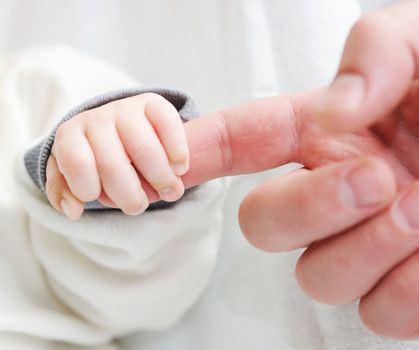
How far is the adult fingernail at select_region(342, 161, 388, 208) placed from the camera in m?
0.35

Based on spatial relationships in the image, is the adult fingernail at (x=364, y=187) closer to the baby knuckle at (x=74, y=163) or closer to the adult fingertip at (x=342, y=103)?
the adult fingertip at (x=342, y=103)

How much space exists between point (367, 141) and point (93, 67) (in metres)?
0.42

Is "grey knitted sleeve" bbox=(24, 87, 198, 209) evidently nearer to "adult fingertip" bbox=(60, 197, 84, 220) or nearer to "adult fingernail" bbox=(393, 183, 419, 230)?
"adult fingertip" bbox=(60, 197, 84, 220)

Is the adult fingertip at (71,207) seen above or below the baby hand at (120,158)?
below

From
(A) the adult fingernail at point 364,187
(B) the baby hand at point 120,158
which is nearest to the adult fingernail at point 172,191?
(B) the baby hand at point 120,158

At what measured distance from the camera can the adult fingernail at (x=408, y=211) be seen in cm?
37

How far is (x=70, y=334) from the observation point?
0.61 meters

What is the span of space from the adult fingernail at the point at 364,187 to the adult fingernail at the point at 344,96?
1.5 inches

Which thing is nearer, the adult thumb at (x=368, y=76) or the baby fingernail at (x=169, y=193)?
the adult thumb at (x=368, y=76)

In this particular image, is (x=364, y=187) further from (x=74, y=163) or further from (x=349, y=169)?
(x=74, y=163)

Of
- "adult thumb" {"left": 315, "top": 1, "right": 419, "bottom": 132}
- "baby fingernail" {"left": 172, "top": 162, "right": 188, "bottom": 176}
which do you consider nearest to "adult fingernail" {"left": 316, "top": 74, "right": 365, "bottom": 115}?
"adult thumb" {"left": 315, "top": 1, "right": 419, "bottom": 132}

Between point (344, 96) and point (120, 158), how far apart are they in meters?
0.18

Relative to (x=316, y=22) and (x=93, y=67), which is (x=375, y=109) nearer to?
(x=316, y=22)

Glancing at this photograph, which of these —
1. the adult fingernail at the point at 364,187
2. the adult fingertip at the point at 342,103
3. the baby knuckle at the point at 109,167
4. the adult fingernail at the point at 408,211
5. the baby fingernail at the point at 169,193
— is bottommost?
the baby fingernail at the point at 169,193
